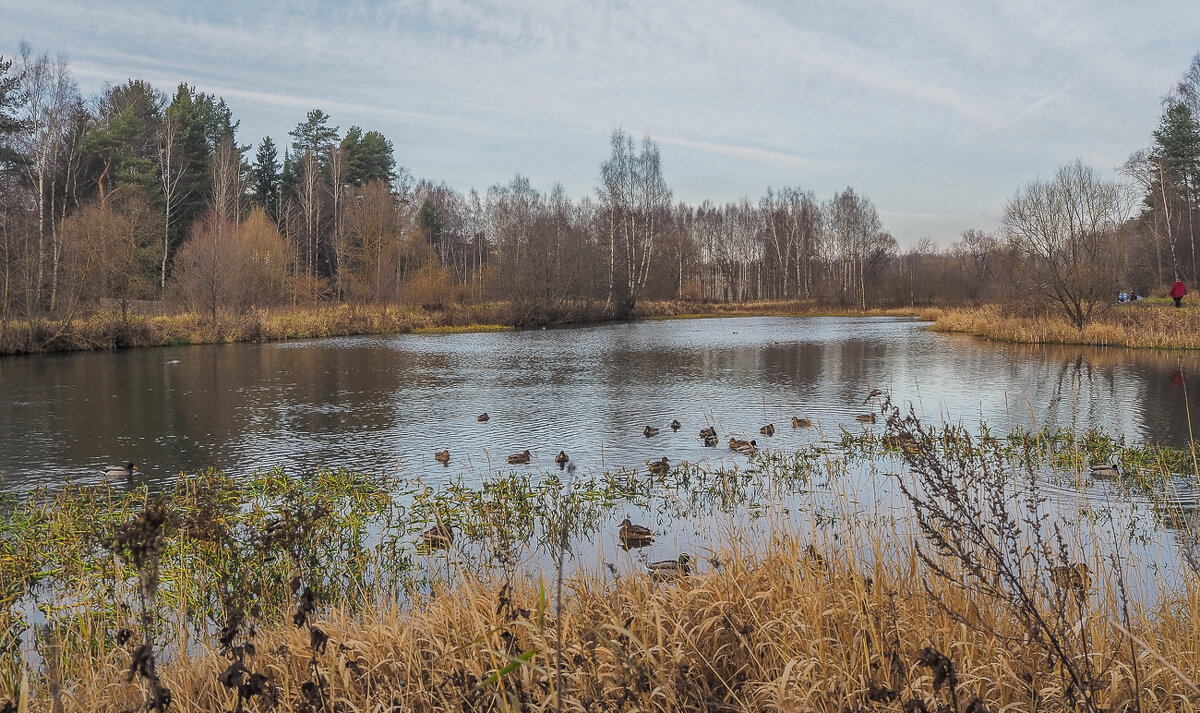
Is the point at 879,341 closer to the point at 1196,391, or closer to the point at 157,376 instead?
the point at 1196,391

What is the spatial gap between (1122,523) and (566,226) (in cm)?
4359

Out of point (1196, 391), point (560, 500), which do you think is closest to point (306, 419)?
point (560, 500)

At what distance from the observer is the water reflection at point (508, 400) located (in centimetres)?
1025

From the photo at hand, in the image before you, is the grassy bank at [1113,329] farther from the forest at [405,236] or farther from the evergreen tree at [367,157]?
the evergreen tree at [367,157]

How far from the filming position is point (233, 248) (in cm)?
3644

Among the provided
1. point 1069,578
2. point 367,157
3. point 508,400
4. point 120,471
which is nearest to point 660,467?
point 1069,578

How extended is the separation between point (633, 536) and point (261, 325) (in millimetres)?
31327

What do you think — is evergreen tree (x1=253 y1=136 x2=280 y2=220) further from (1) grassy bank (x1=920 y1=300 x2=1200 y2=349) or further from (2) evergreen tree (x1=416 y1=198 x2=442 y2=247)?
(1) grassy bank (x1=920 y1=300 x2=1200 y2=349)

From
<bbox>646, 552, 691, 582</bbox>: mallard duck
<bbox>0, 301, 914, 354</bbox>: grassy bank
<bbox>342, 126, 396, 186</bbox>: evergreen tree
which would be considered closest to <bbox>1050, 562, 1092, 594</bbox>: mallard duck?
<bbox>646, 552, 691, 582</bbox>: mallard duck

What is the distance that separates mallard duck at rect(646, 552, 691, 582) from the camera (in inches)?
177

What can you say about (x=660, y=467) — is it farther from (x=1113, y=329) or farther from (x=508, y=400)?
(x=1113, y=329)

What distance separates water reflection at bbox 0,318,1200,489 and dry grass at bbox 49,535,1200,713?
123 inches

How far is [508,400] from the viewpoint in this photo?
15.3m

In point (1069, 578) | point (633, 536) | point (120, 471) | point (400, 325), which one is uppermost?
point (400, 325)
